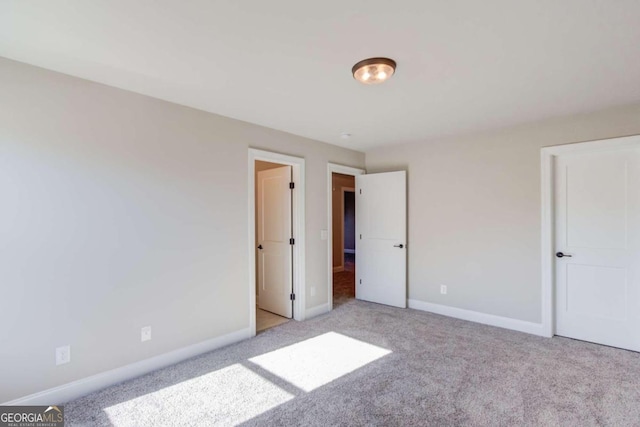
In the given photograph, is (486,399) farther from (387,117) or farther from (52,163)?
(52,163)

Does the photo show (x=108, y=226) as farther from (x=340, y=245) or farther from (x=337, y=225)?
(x=340, y=245)

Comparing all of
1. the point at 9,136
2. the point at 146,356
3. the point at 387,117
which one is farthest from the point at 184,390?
the point at 387,117

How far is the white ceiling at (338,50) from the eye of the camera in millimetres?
1583

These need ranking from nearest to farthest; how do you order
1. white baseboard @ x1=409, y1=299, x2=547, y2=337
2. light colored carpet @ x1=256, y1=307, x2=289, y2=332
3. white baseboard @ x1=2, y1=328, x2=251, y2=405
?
white baseboard @ x1=2, y1=328, x2=251, y2=405, white baseboard @ x1=409, y1=299, x2=547, y2=337, light colored carpet @ x1=256, y1=307, x2=289, y2=332

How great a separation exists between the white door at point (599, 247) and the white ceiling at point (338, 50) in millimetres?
677

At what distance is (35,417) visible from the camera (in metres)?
2.05

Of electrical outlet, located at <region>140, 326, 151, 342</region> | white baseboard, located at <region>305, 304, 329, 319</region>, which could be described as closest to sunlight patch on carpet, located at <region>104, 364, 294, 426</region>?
electrical outlet, located at <region>140, 326, 151, 342</region>

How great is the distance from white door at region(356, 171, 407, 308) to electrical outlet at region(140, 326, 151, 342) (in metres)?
3.08

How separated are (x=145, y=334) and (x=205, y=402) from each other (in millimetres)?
857

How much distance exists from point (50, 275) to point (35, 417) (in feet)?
3.05

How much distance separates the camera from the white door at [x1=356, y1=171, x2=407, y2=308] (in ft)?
14.6
